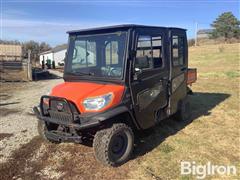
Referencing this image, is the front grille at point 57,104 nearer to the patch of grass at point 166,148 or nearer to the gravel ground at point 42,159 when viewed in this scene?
the gravel ground at point 42,159

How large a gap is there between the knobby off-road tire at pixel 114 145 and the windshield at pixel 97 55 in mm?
914

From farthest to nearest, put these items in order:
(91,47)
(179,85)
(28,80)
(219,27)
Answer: (219,27)
(28,80)
(179,85)
(91,47)

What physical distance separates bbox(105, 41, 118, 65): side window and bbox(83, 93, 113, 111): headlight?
0.74m

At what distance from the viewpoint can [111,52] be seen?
516 centimetres

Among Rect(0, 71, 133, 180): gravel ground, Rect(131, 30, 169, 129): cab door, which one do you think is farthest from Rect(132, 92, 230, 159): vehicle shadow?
Rect(0, 71, 133, 180): gravel ground

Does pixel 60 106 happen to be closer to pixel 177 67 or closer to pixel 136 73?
pixel 136 73

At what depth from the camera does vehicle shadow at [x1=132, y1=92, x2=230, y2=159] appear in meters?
5.73

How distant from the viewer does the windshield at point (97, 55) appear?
498 centimetres

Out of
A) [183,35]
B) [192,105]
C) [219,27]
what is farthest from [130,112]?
[219,27]

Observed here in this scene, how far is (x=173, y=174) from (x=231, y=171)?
948 mm

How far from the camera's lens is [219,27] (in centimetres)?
5081

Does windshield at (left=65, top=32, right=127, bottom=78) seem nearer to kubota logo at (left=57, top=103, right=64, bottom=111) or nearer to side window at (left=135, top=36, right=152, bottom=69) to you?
side window at (left=135, top=36, right=152, bottom=69)

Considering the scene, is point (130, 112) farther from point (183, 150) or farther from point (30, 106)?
point (30, 106)

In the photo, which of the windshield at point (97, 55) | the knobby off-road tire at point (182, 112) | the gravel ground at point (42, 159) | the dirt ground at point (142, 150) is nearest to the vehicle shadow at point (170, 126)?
the dirt ground at point (142, 150)
